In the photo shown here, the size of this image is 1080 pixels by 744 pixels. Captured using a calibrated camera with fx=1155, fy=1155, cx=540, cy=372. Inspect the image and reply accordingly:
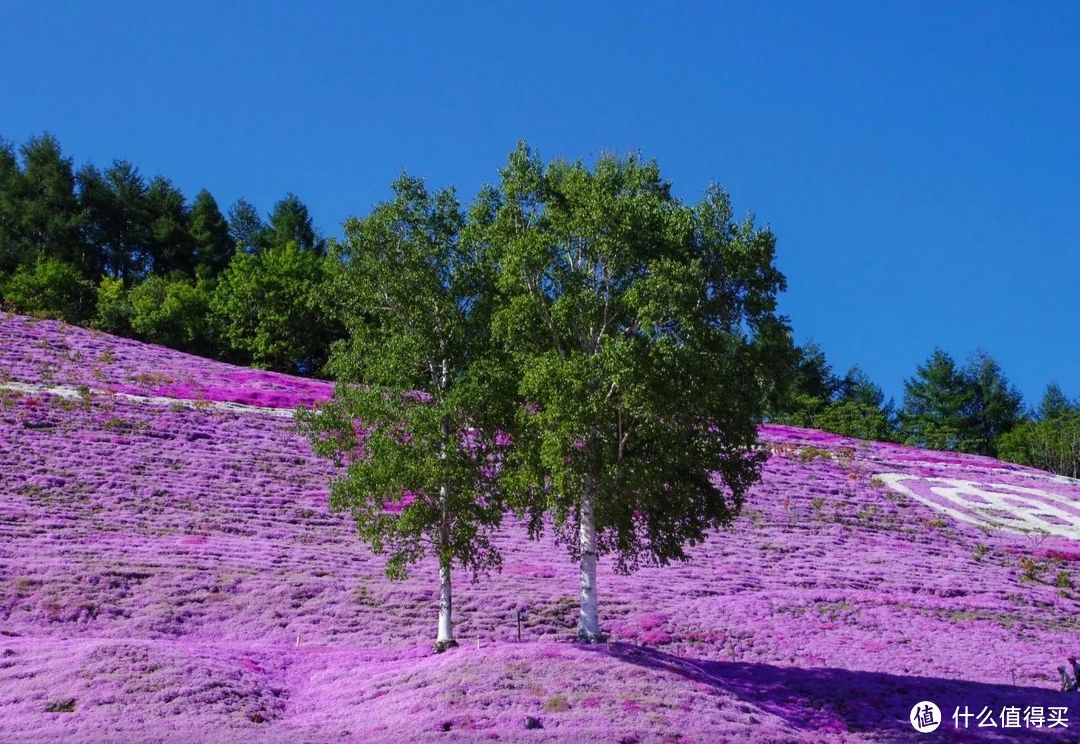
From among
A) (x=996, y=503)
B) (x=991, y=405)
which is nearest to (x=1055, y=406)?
(x=991, y=405)

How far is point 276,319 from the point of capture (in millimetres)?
71750

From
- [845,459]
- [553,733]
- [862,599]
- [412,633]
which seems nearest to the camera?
[553,733]

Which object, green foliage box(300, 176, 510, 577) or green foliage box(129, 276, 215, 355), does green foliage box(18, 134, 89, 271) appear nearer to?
green foliage box(129, 276, 215, 355)

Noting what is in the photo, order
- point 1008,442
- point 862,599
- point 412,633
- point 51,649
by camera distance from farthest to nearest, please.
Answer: point 1008,442 → point 862,599 → point 412,633 → point 51,649

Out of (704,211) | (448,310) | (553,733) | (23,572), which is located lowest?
(553,733)

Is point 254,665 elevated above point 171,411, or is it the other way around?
point 171,411

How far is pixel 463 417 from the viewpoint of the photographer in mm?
25031

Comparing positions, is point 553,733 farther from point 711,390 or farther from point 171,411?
point 171,411

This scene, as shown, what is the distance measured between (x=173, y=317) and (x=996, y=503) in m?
51.3

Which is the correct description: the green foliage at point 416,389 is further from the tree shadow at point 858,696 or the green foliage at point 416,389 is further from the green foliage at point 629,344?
the tree shadow at point 858,696

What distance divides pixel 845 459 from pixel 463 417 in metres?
32.0

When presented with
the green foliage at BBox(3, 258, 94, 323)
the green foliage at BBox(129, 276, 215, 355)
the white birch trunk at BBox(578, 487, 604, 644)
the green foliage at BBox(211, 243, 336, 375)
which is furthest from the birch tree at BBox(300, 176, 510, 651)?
the green foliage at BBox(129, 276, 215, 355)

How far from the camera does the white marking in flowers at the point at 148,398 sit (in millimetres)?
45125

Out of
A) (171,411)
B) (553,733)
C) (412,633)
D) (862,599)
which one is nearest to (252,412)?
(171,411)
